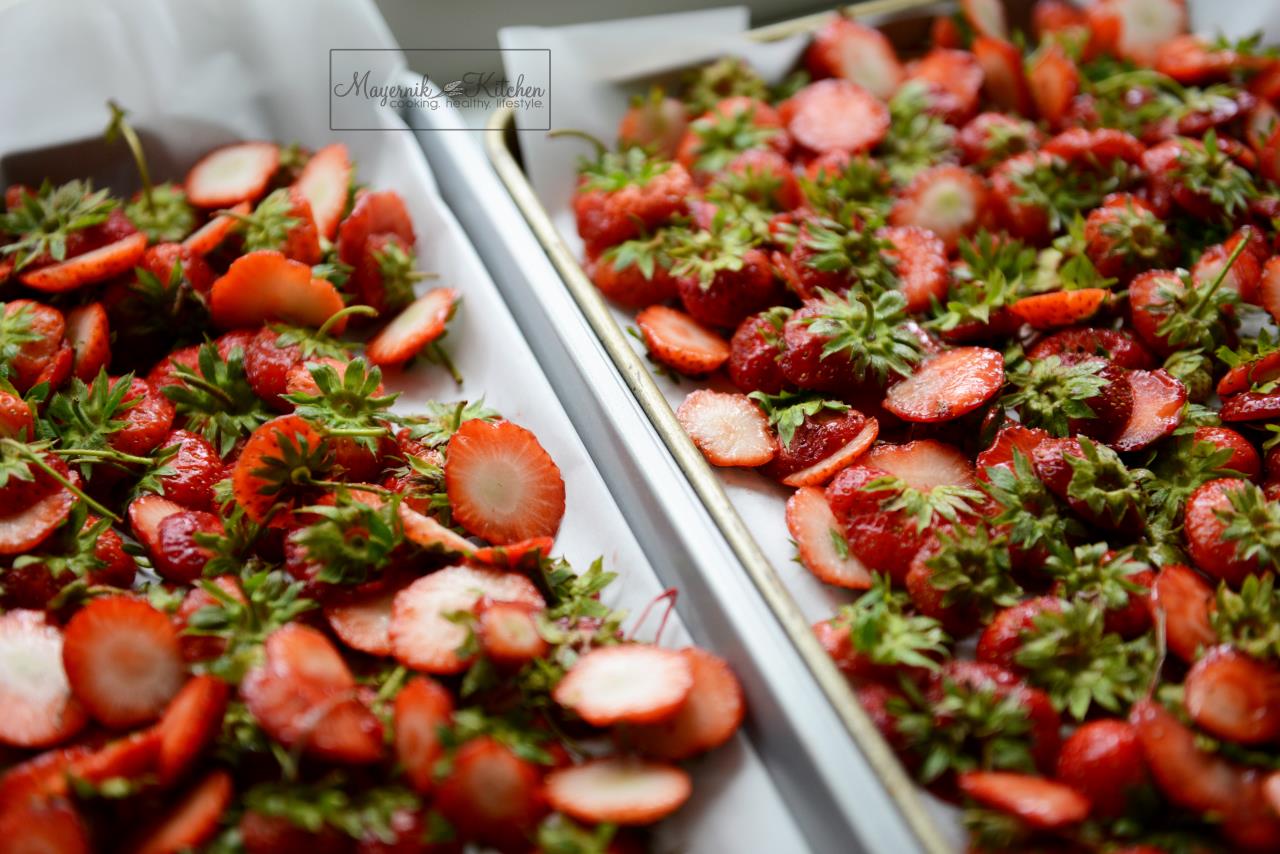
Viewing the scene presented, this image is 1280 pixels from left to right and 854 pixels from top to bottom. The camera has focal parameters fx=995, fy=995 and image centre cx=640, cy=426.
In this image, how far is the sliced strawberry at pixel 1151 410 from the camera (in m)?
1.48

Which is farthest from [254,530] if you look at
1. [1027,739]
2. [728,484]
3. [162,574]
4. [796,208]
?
[796,208]

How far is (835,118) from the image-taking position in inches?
80.7

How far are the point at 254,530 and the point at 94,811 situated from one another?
39cm

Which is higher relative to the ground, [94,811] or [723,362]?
[723,362]

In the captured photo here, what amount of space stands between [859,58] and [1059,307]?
2.89 feet

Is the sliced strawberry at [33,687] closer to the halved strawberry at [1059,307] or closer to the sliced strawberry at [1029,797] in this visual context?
the sliced strawberry at [1029,797]

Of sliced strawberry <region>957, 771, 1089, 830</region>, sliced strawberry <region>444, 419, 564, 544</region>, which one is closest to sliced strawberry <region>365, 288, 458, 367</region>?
sliced strawberry <region>444, 419, 564, 544</region>

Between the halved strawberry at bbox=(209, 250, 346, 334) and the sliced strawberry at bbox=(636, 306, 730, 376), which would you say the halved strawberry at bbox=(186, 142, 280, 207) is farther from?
the sliced strawberry at bbox=(636, 306, 730, 376)

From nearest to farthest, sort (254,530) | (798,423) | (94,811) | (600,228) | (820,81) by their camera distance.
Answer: (94,811), (254,530), (798,423), (600,228), (820,81)

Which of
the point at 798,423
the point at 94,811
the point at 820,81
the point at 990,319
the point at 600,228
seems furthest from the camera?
the point at 820,81

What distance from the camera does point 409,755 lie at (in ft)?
3.74

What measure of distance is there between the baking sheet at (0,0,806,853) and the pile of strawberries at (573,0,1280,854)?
0.22m

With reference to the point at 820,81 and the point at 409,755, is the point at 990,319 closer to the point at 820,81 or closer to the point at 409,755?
the point at 820,81

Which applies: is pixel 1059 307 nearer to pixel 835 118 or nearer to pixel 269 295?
pixel 835 118
